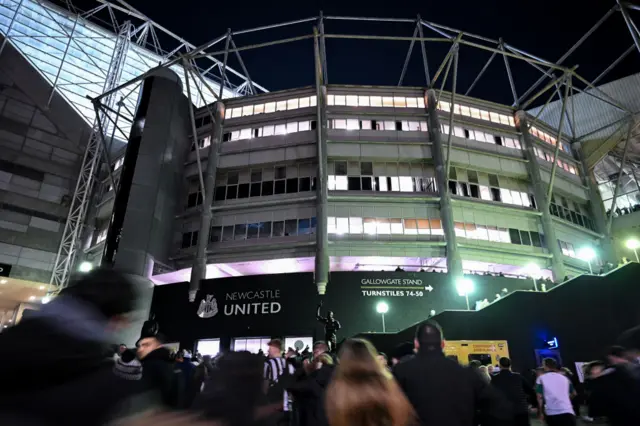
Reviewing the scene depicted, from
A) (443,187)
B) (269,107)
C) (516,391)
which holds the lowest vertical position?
(516,391)

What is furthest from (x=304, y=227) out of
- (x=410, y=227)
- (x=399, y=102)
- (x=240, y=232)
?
(x=399, y=102)

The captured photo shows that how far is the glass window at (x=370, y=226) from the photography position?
89.5 ft

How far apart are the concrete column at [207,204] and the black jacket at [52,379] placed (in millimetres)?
25580

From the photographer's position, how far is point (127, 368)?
2.63 metres

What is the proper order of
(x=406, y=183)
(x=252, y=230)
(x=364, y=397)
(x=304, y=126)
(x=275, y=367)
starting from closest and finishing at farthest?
(x=364, y=397), (x=275, y=367), (x=252, y=230), (x=406, y=183), (x=304, y=126)

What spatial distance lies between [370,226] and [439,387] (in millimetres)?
24223

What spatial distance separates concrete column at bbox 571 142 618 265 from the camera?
3272cm

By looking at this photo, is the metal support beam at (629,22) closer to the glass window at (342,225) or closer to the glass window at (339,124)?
the glass window at (339,124)

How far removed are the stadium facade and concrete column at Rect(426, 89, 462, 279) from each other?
4.8 inches

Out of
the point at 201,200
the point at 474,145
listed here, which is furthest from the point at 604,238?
the point at 201,200

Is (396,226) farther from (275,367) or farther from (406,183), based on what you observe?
(275,367)

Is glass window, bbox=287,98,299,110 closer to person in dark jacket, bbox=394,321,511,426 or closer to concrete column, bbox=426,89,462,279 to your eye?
concrete column, bbox=426,89,462,279

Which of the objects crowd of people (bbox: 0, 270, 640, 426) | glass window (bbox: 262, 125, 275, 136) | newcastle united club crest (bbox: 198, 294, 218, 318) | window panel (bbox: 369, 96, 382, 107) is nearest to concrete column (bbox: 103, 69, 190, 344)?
newcastle united club crest (bbox: 198, 294, 218, 318)

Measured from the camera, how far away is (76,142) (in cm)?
3741
